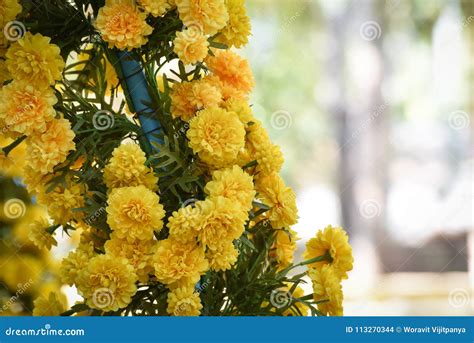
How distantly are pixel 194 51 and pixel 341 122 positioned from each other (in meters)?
4.46

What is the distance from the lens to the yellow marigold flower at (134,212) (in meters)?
1.11

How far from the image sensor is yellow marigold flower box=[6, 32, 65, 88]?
1.15 metres

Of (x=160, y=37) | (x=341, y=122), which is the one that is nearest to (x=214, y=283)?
(x=160, y=37)

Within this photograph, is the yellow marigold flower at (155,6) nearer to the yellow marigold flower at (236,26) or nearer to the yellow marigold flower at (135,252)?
the yellow marigold flower at (236,26)

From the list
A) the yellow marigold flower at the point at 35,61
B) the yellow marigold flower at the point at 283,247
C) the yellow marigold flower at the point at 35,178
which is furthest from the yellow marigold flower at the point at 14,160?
the yellow marigold flower at the point at 283,247

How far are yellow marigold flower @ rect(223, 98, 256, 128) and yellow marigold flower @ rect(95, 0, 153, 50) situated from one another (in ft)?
0.63

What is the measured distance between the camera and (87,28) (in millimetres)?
1235

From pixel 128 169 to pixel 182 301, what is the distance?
0.76ft

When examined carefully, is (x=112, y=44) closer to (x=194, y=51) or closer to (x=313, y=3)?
(x=194, y=51)

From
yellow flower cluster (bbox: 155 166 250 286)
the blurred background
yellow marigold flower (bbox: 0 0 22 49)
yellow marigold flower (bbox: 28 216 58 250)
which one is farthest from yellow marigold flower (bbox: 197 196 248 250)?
the blurred background

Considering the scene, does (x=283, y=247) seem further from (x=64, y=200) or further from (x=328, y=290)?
(x=64, y=200)

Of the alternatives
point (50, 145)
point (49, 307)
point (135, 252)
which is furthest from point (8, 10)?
point (49, 307)

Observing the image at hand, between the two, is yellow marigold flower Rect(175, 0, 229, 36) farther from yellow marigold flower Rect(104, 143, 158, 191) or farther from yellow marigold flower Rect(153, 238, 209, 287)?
yellow marigold flower Rect(153, 238, 209, 287)

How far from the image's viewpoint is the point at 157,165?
1180mm
